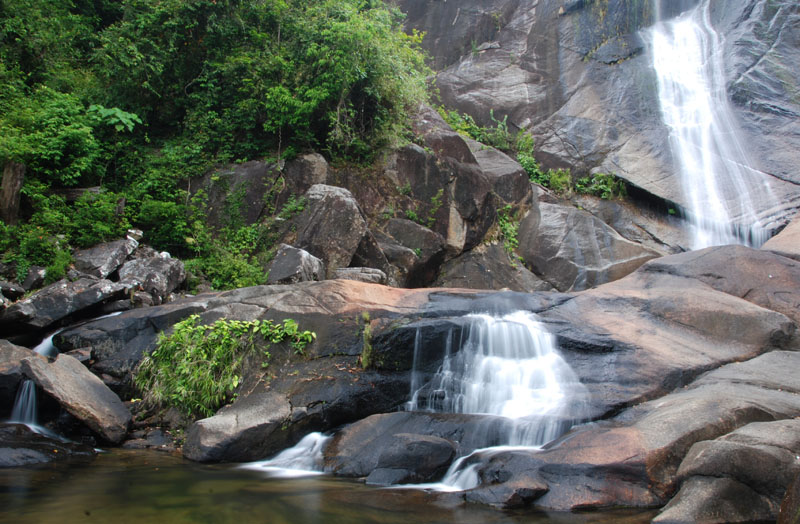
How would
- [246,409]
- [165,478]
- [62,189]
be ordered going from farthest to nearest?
[62,189] < [246,409] < [165,478]

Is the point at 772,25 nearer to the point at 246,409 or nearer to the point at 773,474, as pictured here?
the point at 773,474

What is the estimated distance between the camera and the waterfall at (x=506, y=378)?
667 centimetres

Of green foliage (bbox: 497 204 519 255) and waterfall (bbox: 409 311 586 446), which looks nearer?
waterfall (bbox: 409 311 586 446)

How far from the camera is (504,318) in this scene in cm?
821

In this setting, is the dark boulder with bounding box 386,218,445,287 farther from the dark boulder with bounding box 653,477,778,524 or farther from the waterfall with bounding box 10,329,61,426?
the dark boulder with bounding box 653,477,778,524

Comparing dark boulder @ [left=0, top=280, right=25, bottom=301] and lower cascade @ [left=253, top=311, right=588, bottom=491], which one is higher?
dark boulder @ [left=0, top=280, right=25, bottom=301]

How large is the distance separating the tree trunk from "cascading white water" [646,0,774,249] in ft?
56.3

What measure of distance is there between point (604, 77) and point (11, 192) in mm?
19220

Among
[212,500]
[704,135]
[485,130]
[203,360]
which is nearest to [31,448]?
[203,360]

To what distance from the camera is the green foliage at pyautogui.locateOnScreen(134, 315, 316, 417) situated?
7.71 meters

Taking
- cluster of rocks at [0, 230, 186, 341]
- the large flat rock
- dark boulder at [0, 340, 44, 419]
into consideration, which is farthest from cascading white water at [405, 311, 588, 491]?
cluster of rocks at [0, 230, 186, 341]

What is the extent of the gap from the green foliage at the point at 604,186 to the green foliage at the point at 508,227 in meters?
3.26

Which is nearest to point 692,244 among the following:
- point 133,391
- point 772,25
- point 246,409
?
point 772,25

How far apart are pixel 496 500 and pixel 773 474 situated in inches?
89.4
